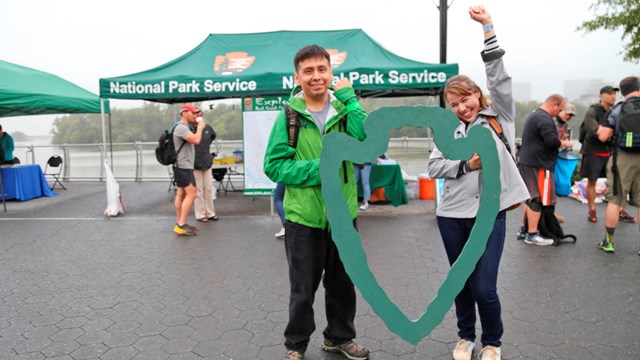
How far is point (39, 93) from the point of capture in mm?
9984

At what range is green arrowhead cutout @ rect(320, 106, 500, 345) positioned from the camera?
2.18 m

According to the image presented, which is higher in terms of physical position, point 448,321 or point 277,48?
point 277,48

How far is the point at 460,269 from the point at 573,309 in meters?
2.08

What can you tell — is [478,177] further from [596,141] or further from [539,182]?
[596,141]

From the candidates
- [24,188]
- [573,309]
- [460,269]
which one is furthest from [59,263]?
[24,188]

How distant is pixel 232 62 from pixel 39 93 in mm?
4520

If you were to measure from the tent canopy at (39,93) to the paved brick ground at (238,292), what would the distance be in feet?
11.3

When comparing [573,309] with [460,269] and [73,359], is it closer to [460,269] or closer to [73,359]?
[460,269]

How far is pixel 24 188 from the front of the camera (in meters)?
10.6

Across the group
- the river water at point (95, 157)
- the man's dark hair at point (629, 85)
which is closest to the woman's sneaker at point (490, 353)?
the man's dark hair at point (629, 85)

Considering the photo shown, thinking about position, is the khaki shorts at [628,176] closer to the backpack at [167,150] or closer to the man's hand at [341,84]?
the man's hand at [341,84]

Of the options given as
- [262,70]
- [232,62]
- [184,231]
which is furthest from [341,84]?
[232,62]

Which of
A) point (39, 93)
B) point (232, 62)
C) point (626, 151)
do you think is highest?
point (232, 62)

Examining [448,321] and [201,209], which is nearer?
[448,321]
